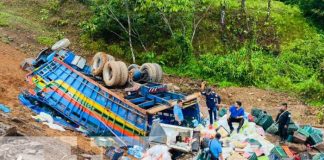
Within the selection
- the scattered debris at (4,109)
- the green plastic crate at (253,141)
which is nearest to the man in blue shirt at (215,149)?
the green plastic crate at (253,141)

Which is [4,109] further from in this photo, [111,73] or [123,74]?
[123,74]

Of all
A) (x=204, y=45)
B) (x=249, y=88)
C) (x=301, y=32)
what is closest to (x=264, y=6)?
(x=301, y=32)

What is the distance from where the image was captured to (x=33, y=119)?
11.0m

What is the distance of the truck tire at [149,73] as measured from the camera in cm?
1227

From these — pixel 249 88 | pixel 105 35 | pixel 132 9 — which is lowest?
pixel 249 88

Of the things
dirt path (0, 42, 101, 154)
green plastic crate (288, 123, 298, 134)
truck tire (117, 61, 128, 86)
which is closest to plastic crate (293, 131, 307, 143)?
green plastic crate (288, 123, 298, 134)

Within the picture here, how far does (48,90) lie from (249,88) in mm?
8029

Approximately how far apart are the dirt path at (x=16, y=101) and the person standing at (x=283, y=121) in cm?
459

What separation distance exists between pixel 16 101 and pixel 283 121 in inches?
285

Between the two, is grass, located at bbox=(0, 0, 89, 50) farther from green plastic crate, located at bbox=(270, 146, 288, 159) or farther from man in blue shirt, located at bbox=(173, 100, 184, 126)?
green plastic crate, located at bbox=(270, 146, 288, 159)

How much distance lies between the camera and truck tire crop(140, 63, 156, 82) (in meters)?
12.3

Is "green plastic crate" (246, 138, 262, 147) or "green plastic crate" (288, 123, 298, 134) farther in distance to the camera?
"green plastic crate" (288, 123, 298, 134)

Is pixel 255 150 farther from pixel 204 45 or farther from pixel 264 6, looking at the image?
pixel 264 6

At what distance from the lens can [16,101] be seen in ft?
40.3
